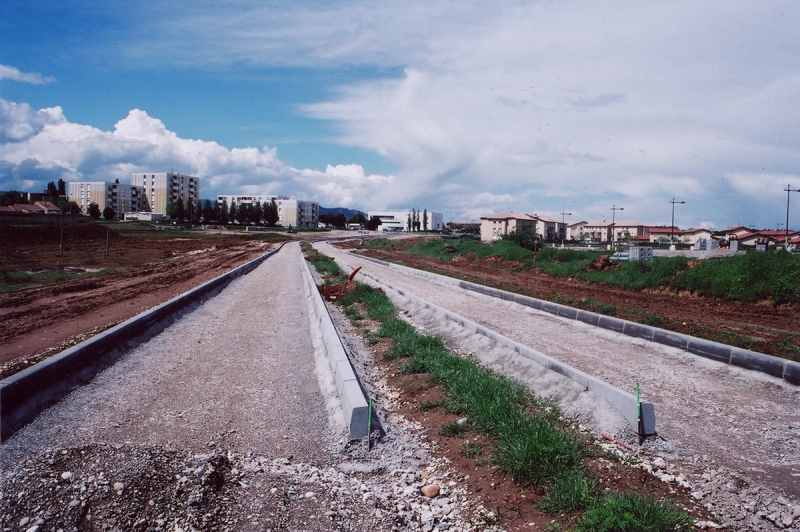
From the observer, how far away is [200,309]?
1247cm

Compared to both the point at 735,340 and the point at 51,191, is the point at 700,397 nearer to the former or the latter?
the point at 735,340

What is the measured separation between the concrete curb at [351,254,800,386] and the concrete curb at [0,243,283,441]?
9265 millimetres

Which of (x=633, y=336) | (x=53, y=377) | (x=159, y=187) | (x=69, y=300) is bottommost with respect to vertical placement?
(x=633, y=336)

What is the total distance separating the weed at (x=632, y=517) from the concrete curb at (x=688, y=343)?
4.81m

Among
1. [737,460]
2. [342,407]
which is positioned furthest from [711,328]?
[342,407]

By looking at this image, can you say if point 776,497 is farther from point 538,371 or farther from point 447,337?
point 447,337

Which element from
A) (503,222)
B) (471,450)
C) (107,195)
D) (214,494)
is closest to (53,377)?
(214,494)

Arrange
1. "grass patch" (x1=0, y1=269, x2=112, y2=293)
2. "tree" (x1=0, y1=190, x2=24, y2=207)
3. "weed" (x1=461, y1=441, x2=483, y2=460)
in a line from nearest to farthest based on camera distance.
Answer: "weed" (x1=461, y1=441, x2=483, y2=460)
"grass patch" (x1=0, y1=269, x2=112, y2=293)
"tree" (x1=0, y1=190, x2=24, y2=207)

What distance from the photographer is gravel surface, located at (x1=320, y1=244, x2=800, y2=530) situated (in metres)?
3.78

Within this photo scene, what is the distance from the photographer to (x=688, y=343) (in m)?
8.59

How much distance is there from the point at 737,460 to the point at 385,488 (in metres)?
3.21

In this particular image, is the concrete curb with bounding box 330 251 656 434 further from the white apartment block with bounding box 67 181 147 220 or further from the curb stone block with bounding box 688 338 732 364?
the white apartment block with bounding box 67 181 147 220

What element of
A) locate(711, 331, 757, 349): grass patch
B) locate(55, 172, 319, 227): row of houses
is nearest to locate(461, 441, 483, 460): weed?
locate(711, 331, 757, 349): grass patch

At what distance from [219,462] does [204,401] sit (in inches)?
69.7
